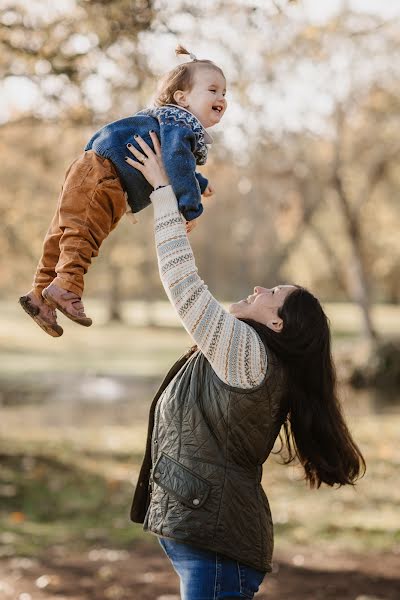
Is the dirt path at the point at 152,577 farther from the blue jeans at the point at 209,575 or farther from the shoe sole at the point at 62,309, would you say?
the shoe sole at the point at 62,309

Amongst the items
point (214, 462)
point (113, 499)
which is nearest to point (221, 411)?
point (214, 462)

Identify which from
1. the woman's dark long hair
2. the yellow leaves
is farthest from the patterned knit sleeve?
the yellow leaves

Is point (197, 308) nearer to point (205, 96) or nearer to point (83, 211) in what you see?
point (83, 211)

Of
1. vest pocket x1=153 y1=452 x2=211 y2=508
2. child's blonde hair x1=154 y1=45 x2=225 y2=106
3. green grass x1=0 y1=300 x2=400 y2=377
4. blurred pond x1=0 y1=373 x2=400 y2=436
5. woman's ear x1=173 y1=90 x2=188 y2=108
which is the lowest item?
green grass x1=0 y1=300 x2=400 y2=377

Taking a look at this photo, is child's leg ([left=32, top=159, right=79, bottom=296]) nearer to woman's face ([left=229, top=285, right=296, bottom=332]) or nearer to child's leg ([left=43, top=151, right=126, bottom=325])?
child's leg ([left=43, top=151, right=126, bottom=325])

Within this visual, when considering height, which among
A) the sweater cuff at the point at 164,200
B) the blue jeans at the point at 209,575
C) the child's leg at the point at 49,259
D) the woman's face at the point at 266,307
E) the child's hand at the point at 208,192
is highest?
the child's hand at the point at 208,192

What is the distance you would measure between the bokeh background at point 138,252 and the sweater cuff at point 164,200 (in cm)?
109

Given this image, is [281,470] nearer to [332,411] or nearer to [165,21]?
[165,21]

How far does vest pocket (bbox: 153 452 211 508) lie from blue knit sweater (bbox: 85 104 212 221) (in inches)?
31.6

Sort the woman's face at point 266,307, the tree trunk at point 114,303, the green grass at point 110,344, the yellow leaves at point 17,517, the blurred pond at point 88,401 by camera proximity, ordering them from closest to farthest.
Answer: the woman's face at point 266,307
the yellow leaves at point 17,517
the blurred pond at point 88,401
the green grass at point 110,344
the tree trunk at point 114,303

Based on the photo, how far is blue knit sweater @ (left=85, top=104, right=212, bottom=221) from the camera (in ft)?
8.77

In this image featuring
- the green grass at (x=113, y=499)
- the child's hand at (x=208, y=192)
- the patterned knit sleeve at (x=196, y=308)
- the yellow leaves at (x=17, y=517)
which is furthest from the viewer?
the yellow leaves at (x=17, y=517)

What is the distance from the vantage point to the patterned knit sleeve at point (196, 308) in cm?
260

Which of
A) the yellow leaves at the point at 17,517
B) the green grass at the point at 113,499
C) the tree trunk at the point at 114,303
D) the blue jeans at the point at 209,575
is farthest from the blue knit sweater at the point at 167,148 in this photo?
the tree trunk at the point at 114,303
